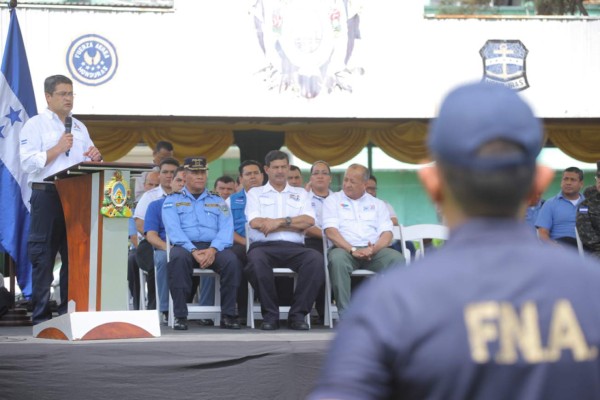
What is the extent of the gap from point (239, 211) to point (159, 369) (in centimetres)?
275

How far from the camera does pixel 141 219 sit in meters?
8.05

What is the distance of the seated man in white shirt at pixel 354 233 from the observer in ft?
22.7

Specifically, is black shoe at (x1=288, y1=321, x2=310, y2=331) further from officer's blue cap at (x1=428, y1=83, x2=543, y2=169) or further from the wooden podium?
officer's blue cap at (x1=428, y1=83, x2=543, y2=169)

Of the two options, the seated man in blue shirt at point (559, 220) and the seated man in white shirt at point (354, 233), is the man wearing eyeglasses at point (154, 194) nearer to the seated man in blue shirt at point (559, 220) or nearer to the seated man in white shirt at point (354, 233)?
the seated man in white shirt at point (354, 233)

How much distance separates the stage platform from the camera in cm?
485

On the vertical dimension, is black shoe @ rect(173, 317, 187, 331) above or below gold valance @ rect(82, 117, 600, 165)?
below

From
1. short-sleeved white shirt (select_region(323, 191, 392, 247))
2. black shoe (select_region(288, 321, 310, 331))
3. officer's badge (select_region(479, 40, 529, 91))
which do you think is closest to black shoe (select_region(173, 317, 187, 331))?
black shoe (select_region(288, 321, 310, 331))

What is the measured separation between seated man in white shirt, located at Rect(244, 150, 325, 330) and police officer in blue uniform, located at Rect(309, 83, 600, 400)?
5.37m

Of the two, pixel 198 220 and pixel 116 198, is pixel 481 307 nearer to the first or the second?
pixel 116 198

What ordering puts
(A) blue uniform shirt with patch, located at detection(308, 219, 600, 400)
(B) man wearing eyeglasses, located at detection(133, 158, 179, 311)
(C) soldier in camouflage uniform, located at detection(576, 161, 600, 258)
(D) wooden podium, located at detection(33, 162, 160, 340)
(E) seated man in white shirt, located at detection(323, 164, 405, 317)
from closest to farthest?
(A) blue uniform shirt with patch, located at detection(308, 219, 600, 400), (D) wooden podium, located at detection(33, 162, 160, 340), (E) seated man in white shirt, located at detection(323, 164, 405, 317), (C) soldier in camouflage uniform, located at detection(576, 161, 600, 258), (B) man wearing eyeglasses, located at detection(133, 158, 179, 311)

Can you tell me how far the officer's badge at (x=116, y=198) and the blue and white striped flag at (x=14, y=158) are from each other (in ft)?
4.64

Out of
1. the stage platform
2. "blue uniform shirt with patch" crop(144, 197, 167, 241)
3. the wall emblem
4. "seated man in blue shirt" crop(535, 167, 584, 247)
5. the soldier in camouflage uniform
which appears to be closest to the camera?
the stage platform

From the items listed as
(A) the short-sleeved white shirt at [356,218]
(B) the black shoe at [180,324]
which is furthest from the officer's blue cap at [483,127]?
(A) the short-sleeved white shirt at [356,218]

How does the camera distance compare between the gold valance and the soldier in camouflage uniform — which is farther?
the gold valance
